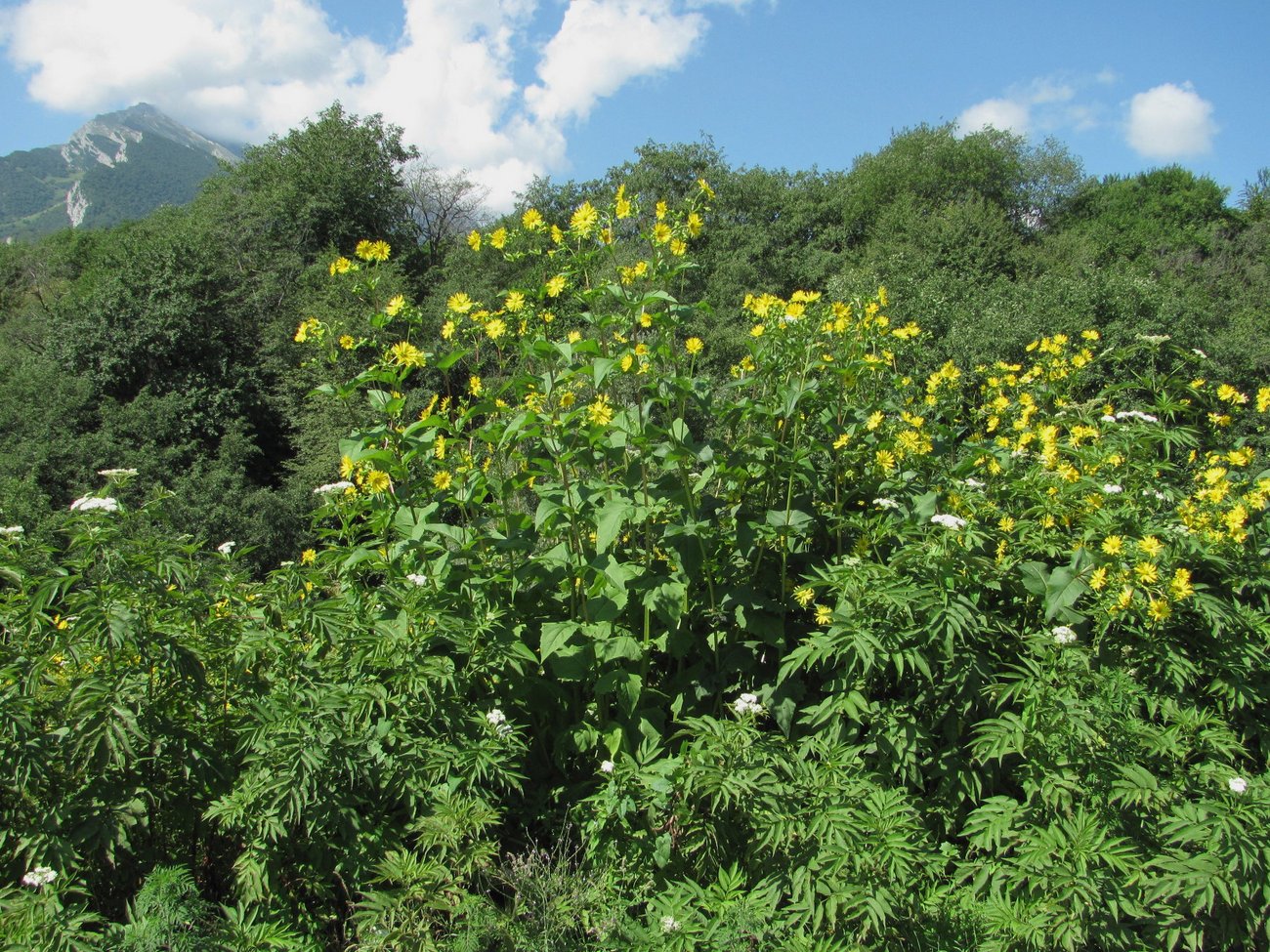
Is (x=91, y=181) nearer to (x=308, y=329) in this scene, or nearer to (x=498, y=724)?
(x=308, y=329)

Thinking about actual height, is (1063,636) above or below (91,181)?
below

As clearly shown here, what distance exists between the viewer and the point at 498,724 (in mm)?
1885

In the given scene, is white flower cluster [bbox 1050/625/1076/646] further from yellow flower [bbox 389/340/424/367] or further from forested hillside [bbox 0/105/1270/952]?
yellow flower [bbox 389/340/424/367]

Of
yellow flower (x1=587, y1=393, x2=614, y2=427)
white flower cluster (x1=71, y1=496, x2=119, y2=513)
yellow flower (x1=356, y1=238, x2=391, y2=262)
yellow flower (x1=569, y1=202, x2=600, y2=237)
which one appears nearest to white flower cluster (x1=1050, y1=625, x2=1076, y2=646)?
yellow flower (x1=587, y1=393, x2=614, y2=427)

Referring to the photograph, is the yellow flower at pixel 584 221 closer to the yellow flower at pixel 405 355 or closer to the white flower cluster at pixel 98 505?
the yellow flower at pixel 405 355

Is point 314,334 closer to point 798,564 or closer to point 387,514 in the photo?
point 387,514

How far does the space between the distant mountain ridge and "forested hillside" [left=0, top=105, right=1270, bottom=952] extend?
5017 inches

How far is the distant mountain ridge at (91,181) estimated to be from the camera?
127125 mm

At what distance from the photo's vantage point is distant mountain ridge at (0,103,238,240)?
12712 cm

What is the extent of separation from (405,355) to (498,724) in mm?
976

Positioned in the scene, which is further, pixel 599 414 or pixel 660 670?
pixel 660 670

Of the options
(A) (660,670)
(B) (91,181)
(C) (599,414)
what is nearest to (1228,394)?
(A) (660,670)

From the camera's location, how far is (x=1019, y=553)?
2359 millimetres

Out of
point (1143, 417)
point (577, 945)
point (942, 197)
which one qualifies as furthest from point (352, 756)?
point (942, 197)
